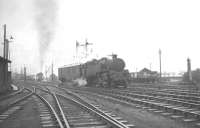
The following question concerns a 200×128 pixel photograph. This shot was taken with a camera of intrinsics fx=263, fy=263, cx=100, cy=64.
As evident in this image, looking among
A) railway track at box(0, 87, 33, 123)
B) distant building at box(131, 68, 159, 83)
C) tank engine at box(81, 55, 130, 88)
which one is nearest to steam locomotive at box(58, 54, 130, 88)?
tank engine at box(81, 55, 130, 88)

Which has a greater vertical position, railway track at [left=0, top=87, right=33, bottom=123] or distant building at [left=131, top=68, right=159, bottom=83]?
distant building at [left=131, top=68, right=159, bottom=83]

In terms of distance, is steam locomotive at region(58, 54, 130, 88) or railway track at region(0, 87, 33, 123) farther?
steam locomotive at region(58, 54, 130, 88)

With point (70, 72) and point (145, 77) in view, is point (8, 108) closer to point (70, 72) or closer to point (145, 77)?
point (70, 72)

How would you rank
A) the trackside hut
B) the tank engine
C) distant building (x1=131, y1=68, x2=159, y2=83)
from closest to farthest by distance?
the tank engine, the trackside hut, distant building (x1=131, y1=68, x2=159, y2=83)

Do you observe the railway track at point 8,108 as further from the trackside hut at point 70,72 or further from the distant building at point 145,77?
the distant building at point 145,77

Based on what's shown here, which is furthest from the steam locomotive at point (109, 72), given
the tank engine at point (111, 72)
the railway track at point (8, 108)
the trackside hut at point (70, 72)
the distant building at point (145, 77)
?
the distant building at point (145, 77)

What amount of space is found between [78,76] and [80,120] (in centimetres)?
2703

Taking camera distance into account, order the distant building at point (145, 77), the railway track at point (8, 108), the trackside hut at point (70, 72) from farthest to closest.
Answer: the distant building at point (145, 77)
the trackside hut at point (70, 72)
the railway track at point (8, 108)

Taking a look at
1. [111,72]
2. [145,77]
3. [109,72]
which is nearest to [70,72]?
[109,72]

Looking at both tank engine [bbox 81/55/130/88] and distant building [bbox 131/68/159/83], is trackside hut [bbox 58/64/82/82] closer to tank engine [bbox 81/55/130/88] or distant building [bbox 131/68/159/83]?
tank engine [bbox 81/55/130/88]

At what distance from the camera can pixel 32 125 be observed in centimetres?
899

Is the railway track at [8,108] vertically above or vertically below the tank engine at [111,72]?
below

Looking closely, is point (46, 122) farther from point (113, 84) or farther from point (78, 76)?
point (78, 76)

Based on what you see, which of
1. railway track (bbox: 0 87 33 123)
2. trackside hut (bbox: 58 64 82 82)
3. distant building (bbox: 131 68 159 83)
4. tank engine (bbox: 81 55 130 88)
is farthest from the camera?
distant building (bbox: 131 68 159 83)
